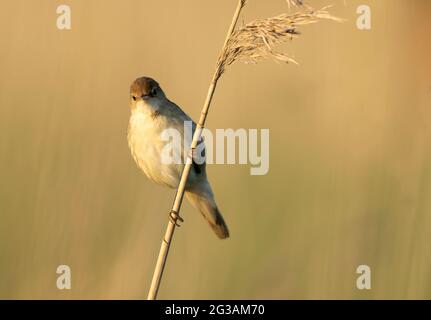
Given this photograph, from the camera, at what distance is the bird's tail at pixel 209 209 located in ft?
12.4

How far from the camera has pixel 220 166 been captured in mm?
4305

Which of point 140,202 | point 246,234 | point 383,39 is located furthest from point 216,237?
point 383,39

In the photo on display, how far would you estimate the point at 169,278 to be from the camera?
11.9 ft

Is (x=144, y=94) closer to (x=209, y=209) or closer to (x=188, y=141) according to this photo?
(x=188, y=141)

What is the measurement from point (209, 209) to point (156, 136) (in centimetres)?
56

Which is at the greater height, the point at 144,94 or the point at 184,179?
the point at 144,94

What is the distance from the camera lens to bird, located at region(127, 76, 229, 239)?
358cm

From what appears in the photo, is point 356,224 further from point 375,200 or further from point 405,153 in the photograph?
point 405,153

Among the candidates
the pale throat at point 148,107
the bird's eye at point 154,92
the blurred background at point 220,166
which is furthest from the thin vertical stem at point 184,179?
the bird's eye at point 154,92

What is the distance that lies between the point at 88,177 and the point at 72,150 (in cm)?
23

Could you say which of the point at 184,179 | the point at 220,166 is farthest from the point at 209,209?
the point at 184,179

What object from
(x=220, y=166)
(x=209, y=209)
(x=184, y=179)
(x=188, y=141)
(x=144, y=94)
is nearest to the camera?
(x=184, y=179)

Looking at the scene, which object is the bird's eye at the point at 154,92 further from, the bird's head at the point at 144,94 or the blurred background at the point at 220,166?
the blurred background at the point at 220,166

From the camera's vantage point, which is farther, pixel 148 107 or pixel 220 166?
pixel 220 166
